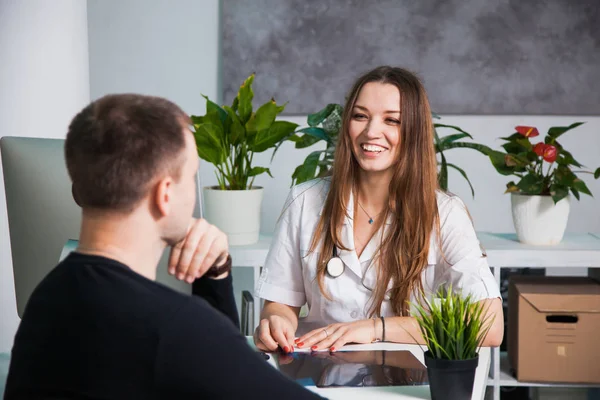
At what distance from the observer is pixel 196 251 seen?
1.41 meters

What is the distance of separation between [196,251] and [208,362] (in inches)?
20.7

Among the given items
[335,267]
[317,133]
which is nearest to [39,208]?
[335,267]

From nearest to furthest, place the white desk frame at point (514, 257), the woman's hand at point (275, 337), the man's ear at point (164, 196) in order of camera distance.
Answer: the man's ear at point (164, 196), the woman's hand at point (275, 337), the white desk frame at point (514, 257)

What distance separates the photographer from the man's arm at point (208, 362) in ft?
2.90

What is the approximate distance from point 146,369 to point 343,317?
1.23 meters

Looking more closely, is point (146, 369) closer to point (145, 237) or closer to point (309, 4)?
point (145, 237)

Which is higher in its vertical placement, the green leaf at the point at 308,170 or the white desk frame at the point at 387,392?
the green leaf at the point at 308,170

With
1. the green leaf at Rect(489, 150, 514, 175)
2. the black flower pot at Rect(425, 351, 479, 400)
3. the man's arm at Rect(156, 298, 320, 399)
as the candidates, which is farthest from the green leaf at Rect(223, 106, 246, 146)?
the man's arm at Rect(156, 298, 320, 399)

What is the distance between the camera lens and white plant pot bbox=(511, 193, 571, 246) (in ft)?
9.37

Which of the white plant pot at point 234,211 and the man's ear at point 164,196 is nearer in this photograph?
the man's ear at point 164,196

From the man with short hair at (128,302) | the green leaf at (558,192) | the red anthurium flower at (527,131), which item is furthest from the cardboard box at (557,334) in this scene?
the man with short hair at (128,302)

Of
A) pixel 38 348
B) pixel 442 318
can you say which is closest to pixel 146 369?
pixel 38 348

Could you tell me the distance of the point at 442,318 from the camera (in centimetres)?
130

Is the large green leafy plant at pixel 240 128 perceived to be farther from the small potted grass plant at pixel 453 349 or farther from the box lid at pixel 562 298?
the small potted grass plant at pixel 453 349
